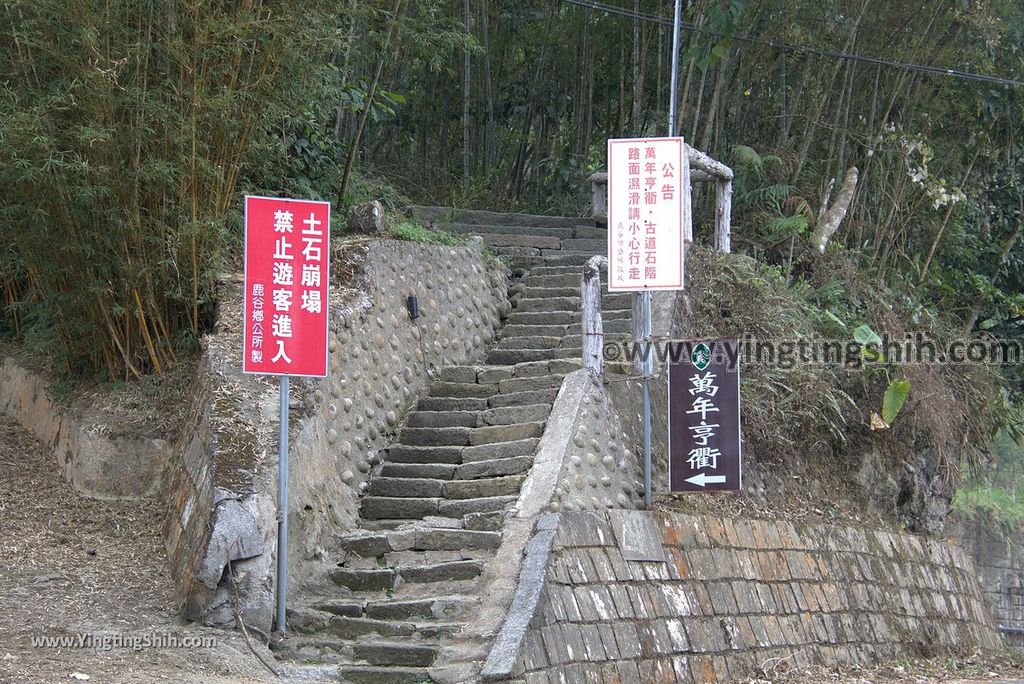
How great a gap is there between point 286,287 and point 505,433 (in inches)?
93.4

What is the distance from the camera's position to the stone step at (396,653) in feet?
22.9

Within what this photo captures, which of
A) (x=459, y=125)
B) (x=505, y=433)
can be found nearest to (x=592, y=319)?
(x=505, y=433)

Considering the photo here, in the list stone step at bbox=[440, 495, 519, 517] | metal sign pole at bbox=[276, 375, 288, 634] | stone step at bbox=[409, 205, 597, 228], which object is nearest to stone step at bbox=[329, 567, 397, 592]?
metal sign pole at bbox=[276, 375, 288, 634]

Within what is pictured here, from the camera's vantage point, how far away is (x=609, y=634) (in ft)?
24.9

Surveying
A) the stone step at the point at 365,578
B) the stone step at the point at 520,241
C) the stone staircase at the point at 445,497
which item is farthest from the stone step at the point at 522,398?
the stone step at the point at 520,241

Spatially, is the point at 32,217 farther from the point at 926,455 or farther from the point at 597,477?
the point at 926,455

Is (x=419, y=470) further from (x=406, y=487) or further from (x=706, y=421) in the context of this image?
(x=706, y=421)

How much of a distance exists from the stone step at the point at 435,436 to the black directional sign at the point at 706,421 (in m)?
1.64

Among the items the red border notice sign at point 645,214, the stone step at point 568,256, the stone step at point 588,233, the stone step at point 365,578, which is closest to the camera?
the stone step at point 365,578

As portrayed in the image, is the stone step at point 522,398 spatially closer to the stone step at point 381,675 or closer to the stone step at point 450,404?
the stone step at point 450,404

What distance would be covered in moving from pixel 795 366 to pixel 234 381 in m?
5.14

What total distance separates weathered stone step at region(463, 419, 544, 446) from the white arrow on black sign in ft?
3.80

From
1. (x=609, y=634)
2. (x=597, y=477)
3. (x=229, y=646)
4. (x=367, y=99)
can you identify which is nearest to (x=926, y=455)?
(x=597, y=477)

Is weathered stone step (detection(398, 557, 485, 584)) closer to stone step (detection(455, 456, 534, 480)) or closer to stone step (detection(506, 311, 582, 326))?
stone step (detection(455, 456, 534, 480))
